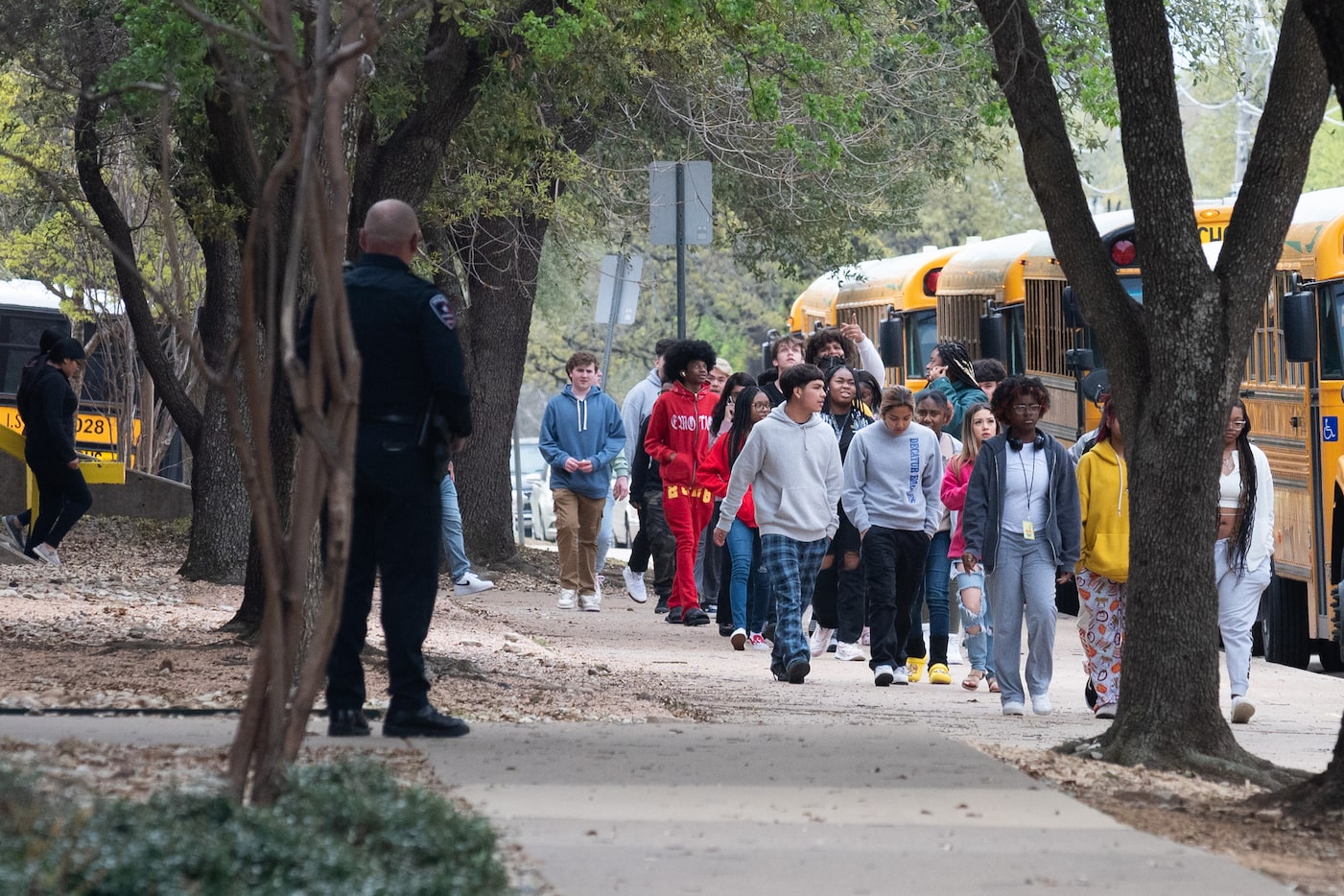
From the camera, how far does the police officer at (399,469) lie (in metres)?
7.22

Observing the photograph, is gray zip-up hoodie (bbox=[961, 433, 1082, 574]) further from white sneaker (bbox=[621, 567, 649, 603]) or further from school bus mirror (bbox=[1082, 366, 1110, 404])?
white sneaker (bbox=[621, 567, 649, 603])

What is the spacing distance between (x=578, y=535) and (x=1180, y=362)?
8789 mm

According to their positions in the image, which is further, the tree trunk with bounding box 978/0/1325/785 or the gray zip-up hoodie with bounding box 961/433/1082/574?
the gray zip-up hoodie with bounding box 961/433/1082/574

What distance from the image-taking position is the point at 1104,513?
1052cm

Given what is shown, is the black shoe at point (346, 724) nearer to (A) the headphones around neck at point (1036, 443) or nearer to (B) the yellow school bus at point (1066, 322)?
(A) the headphones around neck at point (1036, 443)

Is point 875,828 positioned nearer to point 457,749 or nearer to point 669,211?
point 457,749

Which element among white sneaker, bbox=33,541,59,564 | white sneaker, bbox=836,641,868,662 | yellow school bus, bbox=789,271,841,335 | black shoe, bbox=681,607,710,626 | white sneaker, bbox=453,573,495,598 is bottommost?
white sneaker, bbox=836,641,868,662

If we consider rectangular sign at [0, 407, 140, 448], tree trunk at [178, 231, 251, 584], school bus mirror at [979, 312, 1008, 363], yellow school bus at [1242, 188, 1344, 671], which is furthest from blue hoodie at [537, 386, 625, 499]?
rectangular sign at [0, 407, 140, 448]

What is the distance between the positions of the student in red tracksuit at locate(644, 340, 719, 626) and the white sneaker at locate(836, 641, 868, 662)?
2.11m

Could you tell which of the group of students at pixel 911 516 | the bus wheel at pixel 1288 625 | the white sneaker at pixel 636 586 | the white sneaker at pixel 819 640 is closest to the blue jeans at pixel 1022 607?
the group of students at pixel 911 516

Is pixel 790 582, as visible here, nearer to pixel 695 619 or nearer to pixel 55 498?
pixel 695 619

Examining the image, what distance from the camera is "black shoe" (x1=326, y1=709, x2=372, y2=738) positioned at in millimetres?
7273

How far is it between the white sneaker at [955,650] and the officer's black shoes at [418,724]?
653cm

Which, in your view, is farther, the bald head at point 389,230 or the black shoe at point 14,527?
the black shoe at point 14,527
